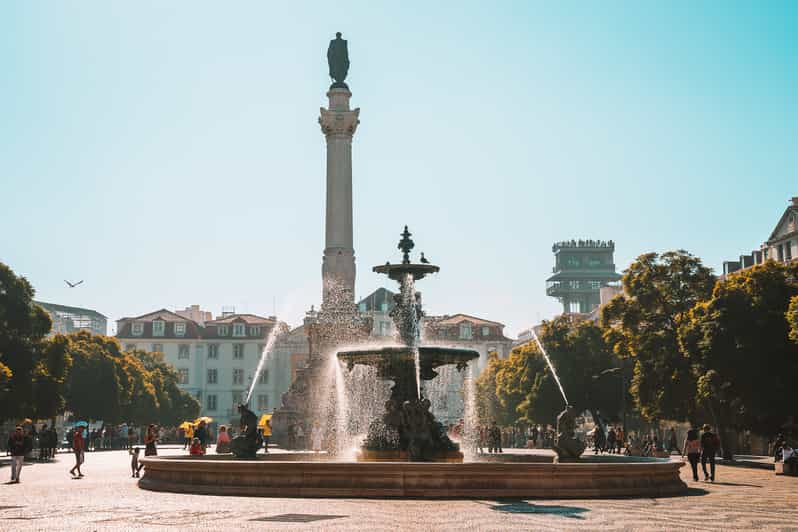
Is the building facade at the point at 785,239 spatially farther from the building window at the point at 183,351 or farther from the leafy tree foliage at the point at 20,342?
the building window at the point at 183,351

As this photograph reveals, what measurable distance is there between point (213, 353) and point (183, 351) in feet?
10.5

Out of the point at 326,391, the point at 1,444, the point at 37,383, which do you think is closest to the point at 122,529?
the point at 37,383

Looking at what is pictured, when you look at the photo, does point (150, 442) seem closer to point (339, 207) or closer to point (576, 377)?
point (339, 207)

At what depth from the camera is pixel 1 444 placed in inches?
2334

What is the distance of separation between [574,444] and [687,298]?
25.4 metres

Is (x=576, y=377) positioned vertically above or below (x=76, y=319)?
below

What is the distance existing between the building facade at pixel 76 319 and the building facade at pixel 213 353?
114ft

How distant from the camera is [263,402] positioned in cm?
10738

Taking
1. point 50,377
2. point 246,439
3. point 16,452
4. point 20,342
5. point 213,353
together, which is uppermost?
point 213,353

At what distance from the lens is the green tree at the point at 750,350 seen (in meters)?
35.8

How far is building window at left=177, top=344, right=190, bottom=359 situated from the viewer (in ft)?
360

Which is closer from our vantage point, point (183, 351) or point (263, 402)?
point (263, 402)

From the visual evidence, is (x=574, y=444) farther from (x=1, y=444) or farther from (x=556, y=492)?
(x=1, y=444)

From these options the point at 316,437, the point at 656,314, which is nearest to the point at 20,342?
the point at 316,437
